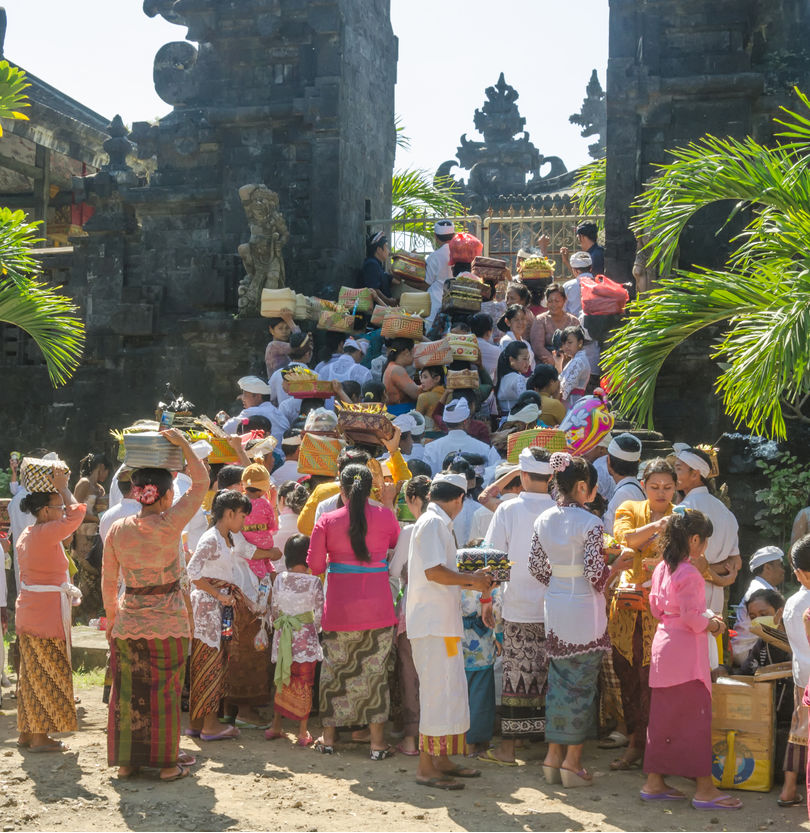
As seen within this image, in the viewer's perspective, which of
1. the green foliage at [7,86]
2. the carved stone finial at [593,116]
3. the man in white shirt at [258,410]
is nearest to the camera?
the green foliage at [7,86]

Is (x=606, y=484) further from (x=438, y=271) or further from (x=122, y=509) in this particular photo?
(x=438, y=271)

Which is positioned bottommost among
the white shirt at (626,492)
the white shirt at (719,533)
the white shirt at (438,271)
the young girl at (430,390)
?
the white shirt at (719,533)

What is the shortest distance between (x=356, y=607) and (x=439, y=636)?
0.65 metres

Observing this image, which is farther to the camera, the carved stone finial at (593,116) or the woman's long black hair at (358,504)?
the carved stone finial at (593,116)

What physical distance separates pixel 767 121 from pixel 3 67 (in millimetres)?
7815

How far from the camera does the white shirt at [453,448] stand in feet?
31.0

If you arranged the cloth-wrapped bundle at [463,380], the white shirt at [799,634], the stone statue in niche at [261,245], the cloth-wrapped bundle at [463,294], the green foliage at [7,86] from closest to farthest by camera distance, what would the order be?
1. the white shirt at [799,634]
2. the green foliage at [7,86]
3. the cloth-wrapped bundle at [463,380]
4. the cloth-wrapped bundle at [463,294]
5. the stone statue in niche at [261,245]

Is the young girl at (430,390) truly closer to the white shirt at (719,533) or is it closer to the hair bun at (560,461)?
the white shirt at (719,533)

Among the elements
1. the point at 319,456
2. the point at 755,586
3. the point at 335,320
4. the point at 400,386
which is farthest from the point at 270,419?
the point at 755,586

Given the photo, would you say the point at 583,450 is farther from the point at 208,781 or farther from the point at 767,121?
Answer: the point at 767,121

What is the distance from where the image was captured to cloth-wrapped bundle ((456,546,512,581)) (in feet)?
21.2

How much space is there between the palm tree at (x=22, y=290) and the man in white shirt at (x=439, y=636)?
5513mm

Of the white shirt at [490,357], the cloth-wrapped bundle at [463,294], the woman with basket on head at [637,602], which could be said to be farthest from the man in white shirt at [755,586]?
the cloth-wrapped bundle at [463,294]

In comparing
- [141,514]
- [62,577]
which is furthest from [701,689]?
[62,577]
